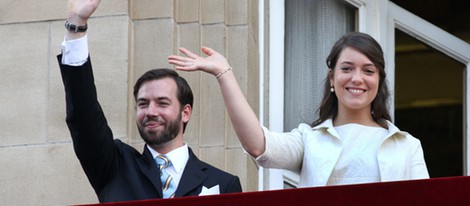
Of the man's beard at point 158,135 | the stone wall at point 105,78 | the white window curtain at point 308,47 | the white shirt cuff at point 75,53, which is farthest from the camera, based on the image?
the white window curtain at point 308,47

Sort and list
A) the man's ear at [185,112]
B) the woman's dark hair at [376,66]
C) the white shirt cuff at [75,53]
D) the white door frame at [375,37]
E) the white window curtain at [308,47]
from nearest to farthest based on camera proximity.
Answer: the white shirt cuff at [75,53] < the woman's dark hair at [376,66] < the man's ear at [185,112] < the white door frame at [375,37] < the white window curtain at [308,47]

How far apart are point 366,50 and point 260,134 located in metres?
0.68

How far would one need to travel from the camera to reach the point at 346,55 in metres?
7.30

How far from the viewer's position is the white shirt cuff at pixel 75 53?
7.17 meters

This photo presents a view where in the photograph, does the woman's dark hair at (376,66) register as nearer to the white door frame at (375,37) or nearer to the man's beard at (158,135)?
the man's beard at (158,135)

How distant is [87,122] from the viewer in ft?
23.7

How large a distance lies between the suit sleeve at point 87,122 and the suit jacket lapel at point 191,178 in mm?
356

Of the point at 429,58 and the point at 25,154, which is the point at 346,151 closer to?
the point at 25,154

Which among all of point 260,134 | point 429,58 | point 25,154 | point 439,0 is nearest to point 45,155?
point 25,154

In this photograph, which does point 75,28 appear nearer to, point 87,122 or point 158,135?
point 87,122

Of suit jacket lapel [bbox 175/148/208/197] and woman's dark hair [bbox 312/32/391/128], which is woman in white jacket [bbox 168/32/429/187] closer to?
woman's dark hair [bbox 312/32/391/128]

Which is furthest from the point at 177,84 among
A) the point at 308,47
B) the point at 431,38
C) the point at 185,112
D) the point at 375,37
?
the point at 431,38

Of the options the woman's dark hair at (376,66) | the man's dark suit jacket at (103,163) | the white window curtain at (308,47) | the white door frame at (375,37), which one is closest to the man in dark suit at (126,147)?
the man's dark suit jacket at (103,163)

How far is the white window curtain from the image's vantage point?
1014 centimetres
